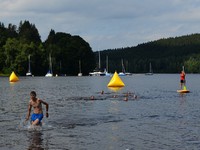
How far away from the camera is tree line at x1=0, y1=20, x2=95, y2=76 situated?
165125mm

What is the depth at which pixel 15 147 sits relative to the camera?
1989 cm

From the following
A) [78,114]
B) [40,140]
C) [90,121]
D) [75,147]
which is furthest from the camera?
[78,114]

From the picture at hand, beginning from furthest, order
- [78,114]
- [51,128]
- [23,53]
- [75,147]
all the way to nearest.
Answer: [23,53] < [78,114] < [51,128] < [75,147]

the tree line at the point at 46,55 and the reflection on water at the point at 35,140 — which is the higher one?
the tree line at the point at 46,55

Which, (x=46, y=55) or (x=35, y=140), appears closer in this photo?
(x=35, y=140)

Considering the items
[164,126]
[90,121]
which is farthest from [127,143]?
[90,121]

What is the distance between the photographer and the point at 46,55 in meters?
176

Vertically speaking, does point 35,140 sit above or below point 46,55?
below

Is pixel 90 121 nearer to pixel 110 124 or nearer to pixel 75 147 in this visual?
pixel 110 124

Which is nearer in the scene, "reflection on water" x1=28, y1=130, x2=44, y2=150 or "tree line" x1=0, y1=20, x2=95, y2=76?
"reflection on water" x1=28, y1=130, x2=44, y2=150

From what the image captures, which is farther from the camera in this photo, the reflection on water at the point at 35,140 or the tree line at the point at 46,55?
the tree line at the point at 46,55

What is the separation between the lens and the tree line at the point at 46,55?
165 m

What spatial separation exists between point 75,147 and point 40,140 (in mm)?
2610

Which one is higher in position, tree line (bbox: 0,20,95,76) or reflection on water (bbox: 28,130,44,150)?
tree line (bbox: 0,20,95,76)
